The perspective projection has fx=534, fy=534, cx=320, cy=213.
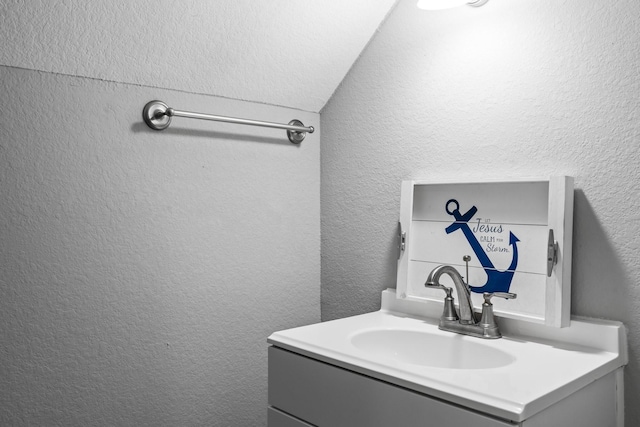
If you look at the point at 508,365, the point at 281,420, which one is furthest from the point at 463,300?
the point at 281,420

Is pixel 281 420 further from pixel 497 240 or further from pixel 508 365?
pixel 497 240

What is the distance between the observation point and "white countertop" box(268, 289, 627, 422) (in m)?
0.95

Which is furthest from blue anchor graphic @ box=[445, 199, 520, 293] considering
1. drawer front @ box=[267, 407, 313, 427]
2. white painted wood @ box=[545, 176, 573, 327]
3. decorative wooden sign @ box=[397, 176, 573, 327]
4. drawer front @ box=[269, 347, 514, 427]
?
drawer front @ box=[267, 407, 313, 427]

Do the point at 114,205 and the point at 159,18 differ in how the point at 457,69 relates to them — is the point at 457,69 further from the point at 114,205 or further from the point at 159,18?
the point at 114,205

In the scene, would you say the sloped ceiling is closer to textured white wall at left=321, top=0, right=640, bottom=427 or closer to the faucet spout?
textured white wall at left=321, top=0, right=640, bottom=427

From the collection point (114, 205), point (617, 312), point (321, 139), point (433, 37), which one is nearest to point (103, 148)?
point (114, 205)

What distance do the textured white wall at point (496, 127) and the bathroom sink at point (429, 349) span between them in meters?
0.25

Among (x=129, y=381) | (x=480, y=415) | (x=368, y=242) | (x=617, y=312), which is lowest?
(x=129, y=381)

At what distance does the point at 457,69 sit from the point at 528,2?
0.24m

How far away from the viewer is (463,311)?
4.50 feet

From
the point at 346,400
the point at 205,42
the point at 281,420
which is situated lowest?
the point at 281,420

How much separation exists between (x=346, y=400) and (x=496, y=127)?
791mm

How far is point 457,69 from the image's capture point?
A: 148cm

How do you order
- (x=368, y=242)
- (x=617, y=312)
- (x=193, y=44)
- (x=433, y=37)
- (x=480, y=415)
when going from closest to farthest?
1. (x=480, y=415)
2. (x=617, y=312)
3. (x=193, y=44)
4. (x=433, y=37)
5. (x=368, y=242)
